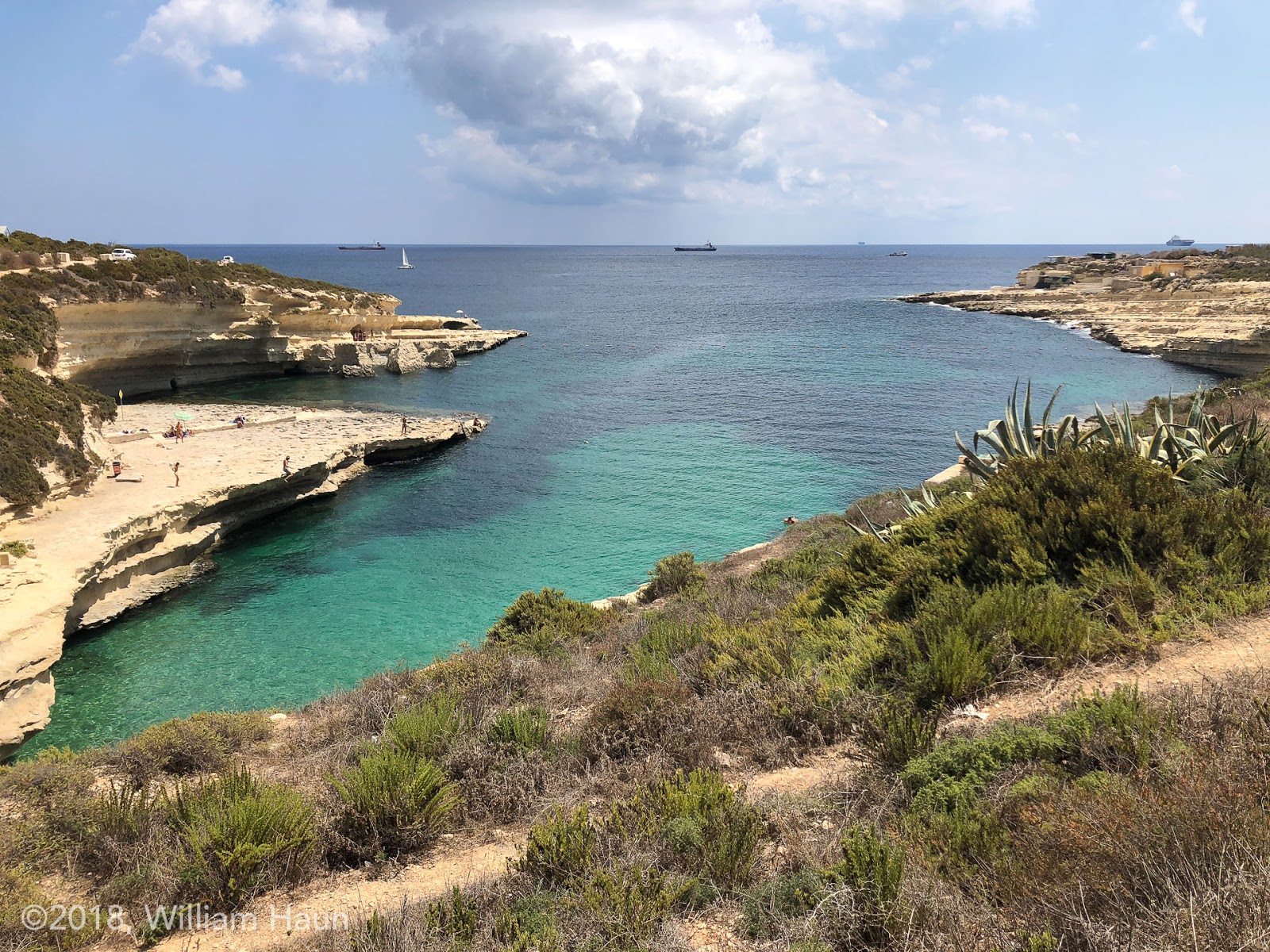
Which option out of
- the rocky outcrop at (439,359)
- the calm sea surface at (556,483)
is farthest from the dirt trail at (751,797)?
the rocky outcrop at (439,359)

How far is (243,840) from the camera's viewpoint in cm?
468

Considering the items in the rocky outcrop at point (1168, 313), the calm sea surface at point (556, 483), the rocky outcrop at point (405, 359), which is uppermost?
the rocky outcrop at point (1168, 313)

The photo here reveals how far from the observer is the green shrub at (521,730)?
20.6 ft

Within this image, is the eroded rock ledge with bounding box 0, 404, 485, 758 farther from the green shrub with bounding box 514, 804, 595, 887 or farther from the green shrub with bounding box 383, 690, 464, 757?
the green shrub with bounding box 514, 804, 595, 887

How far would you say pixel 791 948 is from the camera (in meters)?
3.35

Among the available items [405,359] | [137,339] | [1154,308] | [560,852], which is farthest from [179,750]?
[1154,308]

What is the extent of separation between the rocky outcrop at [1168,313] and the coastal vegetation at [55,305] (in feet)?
185

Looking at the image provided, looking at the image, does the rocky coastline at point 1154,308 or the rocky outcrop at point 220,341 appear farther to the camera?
the rocky coastline at point 1154,308

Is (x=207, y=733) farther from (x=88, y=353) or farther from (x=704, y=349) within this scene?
(x=704, y=349)

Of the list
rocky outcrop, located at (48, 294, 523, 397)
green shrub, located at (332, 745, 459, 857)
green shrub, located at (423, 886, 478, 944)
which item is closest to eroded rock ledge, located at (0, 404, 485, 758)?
rocky outcrop, located at (48, 294, 523, 397)

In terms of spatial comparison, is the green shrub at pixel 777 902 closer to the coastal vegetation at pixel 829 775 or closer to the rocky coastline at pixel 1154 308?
the coastal vegetation at pixel 829 775

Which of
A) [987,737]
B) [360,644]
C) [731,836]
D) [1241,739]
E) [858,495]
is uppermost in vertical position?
[1241,739]

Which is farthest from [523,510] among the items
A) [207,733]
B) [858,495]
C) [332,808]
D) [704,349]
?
[704,349]

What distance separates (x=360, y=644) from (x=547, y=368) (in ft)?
120
